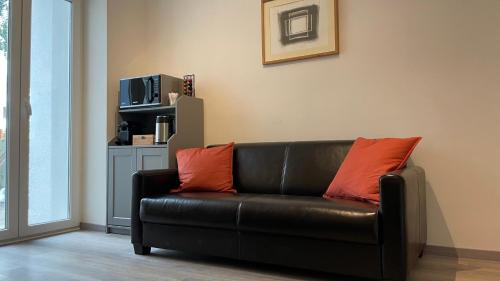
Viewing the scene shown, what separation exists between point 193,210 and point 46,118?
1.88 metres

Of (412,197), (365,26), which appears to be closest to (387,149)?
(412,197)

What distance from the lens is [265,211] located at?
208 cm

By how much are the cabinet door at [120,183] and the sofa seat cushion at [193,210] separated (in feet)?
2.64

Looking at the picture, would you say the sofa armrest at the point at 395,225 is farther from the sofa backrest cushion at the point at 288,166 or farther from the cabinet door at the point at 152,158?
the cabinet door at the point at 152,158

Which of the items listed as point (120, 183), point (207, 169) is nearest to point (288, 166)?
point (207, 169)

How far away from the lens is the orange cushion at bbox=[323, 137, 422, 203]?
6.91 ft

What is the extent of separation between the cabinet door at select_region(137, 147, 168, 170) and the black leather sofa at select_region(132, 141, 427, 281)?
1.07 feet

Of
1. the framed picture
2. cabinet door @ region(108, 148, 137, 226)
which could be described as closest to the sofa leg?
cabinet door @ region(108, 148, 137, 226)

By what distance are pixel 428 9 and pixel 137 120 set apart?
2.71m

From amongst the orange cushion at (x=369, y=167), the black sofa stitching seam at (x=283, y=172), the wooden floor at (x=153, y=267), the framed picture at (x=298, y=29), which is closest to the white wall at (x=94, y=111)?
the wooden floor at (x=153, y=267)

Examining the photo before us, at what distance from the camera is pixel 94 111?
351cm

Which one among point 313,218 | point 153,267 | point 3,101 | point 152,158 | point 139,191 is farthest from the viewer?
point 152,158

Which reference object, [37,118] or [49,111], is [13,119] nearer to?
[37,118]

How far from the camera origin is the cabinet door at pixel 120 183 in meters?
3.25
